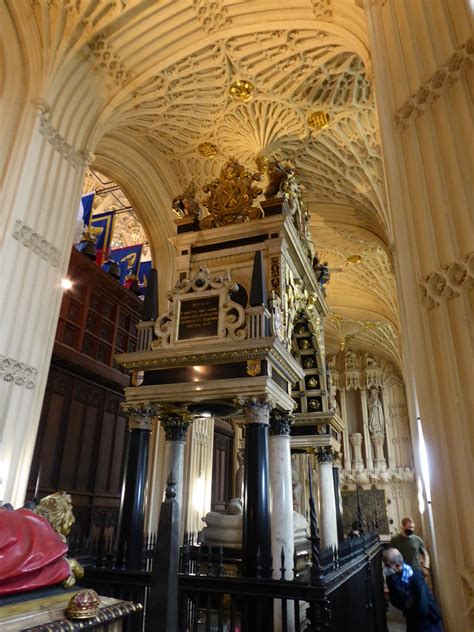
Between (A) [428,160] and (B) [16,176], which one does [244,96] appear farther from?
(A) [428,160]

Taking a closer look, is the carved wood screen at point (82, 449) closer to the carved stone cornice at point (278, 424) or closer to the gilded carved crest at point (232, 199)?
the carved stone cornice at point (278, 424)

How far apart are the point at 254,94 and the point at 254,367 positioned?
21.0ft

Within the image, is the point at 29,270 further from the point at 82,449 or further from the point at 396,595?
the point at 396,595

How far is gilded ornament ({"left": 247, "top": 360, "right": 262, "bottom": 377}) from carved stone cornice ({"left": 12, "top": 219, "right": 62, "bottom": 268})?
3.43 metres

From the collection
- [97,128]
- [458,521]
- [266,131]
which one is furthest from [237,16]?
[458,521]

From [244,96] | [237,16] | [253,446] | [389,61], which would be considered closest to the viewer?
[389,61]

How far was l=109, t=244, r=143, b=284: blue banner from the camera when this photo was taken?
1096cm

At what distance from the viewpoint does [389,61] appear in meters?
3.90

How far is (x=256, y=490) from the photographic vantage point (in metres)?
4.80

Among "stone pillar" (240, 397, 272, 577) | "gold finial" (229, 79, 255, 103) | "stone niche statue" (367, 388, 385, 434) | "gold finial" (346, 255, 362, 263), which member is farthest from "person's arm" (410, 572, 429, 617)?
"stone niche statue" (367, 388, 385, 434)

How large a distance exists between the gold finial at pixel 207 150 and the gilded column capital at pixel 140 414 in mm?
6949

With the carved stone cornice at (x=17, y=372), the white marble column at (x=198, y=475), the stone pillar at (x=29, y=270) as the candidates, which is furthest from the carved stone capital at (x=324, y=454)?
the carved stone cornice at (x=17, y=372)

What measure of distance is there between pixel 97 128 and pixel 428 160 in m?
6.40

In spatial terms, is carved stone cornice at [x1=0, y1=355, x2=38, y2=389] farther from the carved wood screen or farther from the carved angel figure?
the carved angel figure
